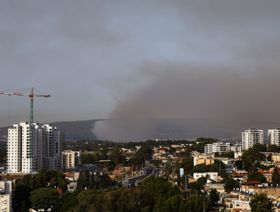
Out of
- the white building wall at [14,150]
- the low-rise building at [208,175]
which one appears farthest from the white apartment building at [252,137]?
the low-rise building at [208,175]

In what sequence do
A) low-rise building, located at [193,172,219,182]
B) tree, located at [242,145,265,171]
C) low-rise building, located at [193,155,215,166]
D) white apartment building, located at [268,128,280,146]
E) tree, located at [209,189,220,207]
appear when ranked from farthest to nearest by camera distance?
1. white apartment building, located at [268,128,280,146]
2. low-rise building, located at [193,155,215,166]
3. tree, located at [242,145,265,171]
4. low-rise building, located at [193,172,219,182]
5. tree, located at [209,189,220,207]

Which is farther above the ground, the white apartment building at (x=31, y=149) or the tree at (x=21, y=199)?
the white apartment building at (x=31, y=149)

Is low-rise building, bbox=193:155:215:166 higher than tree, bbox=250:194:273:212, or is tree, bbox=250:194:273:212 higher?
low-rise building, bbox=193:155:215:166

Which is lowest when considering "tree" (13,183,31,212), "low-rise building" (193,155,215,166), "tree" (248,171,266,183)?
"tree" (13,183,31,212)

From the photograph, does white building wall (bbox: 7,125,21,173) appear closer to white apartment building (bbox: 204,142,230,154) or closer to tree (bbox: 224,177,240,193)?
tree (bbox: 224,177,240,193)

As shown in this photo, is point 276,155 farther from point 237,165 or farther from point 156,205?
point 156,205

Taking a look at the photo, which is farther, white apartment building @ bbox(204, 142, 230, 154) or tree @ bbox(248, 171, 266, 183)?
white apartment building @ bbox(204, 142, 230, 154)

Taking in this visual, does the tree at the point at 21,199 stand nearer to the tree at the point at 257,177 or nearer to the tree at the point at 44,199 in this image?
the tree at the point at 44,199

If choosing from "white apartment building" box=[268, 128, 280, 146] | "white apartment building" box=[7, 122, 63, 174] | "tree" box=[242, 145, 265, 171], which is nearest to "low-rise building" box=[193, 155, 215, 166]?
"tree" box=[242, 145, 265, 171]

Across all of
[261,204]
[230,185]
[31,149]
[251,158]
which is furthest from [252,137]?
[261,204]
